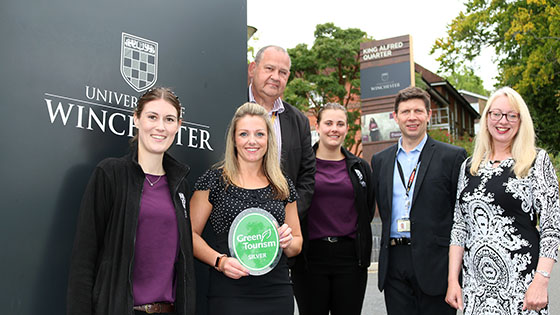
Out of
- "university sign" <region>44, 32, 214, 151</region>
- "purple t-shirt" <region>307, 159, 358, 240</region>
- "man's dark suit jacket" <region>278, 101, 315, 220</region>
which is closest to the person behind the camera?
"university sign" <region>44, 32, 214, 151</region>

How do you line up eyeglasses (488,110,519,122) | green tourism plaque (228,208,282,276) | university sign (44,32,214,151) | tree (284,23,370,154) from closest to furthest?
university sign (44,32,214,151), green tourism plaque (228,208,282,276), eyeglasses (488,110,519,122), tree (284,23,370,154)

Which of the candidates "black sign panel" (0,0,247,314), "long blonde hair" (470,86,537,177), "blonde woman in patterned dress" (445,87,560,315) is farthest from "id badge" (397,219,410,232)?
"black sign panel" (0,0,247,314)

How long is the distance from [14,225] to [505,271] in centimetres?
273

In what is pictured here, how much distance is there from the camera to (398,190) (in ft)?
11.5

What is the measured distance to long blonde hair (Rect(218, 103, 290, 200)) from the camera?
2906 millimetres

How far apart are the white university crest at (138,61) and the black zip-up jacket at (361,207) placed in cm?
172

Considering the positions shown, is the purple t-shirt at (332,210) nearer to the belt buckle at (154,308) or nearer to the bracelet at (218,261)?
the bracelet at (218,261)

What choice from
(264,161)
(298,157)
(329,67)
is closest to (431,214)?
(298,157)

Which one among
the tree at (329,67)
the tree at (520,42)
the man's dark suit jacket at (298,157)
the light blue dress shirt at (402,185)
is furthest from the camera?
the tree at (329,67)

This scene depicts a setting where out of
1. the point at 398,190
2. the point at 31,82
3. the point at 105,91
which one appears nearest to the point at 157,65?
the point at 105,91

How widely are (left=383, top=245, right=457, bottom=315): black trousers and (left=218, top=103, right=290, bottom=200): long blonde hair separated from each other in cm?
104

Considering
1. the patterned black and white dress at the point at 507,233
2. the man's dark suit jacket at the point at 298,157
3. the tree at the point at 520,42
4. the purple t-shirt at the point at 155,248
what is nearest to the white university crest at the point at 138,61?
the purple t-shirt at the point at 155,248

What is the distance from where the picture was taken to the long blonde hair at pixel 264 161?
114 inches

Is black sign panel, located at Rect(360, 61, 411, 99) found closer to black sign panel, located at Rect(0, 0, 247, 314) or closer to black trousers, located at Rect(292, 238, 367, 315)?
black trousers, located at Rect(292, 238, 367, 315)
